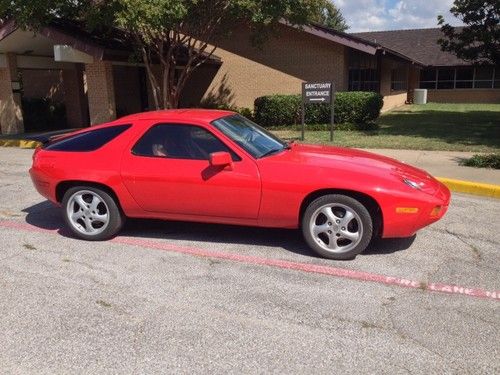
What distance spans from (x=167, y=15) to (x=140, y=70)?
977 centimetres

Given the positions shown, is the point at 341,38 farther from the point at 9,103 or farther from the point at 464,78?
the point at 464,78

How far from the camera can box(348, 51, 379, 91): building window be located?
19.7 m

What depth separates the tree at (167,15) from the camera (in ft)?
38.7

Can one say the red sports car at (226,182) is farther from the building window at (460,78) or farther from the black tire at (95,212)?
the building window at (460,78)

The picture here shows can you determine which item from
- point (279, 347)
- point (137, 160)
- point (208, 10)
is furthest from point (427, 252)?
point (208, 10)

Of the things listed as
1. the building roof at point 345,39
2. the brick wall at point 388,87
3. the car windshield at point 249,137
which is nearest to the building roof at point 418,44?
the brick wall at point 388,87

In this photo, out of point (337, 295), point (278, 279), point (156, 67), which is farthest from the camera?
point (156, 67)

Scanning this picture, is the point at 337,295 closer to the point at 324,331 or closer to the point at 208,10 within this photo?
the point at 324,331

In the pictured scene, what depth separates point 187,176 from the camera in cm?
504

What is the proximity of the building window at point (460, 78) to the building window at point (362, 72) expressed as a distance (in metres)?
15.6

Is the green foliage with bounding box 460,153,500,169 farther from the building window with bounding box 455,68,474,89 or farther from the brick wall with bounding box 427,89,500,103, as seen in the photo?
the building window with bounding box 455,68,474,89

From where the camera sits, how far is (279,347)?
3326 millimetres

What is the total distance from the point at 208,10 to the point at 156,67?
628cm

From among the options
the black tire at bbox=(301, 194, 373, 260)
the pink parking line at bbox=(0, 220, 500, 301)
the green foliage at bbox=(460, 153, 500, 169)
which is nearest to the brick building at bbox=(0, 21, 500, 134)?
the green foliage at bbox=(460, 153, 500, 169)
